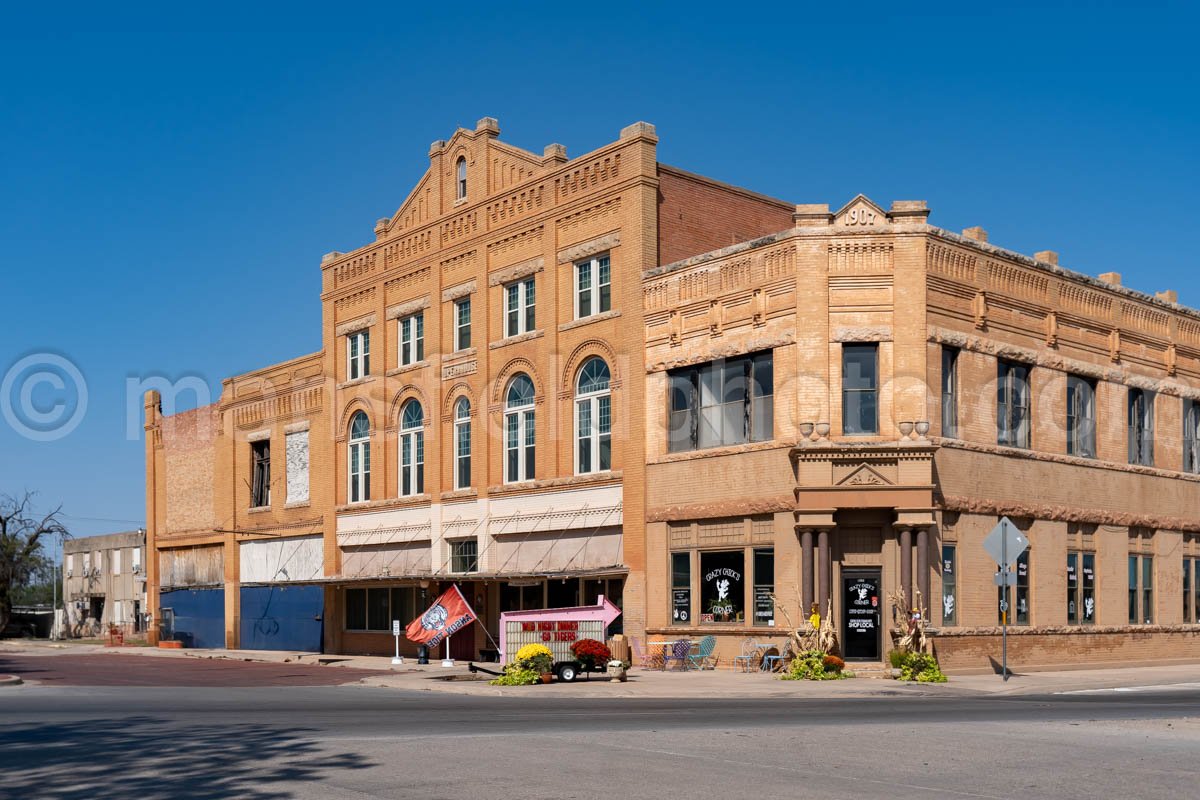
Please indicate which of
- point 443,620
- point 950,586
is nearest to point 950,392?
point 950,586

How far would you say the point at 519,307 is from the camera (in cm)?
4272

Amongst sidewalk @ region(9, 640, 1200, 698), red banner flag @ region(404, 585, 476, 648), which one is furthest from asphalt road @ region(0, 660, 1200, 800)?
red banner flag @ region(404, 585, 476, 648)

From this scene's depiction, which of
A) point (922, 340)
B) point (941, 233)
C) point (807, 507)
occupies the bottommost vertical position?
point (807, 507)

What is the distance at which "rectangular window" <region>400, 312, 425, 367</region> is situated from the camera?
47344 mm

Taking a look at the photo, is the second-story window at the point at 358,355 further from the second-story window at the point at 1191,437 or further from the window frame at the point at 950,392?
the second-story window at the point at 1191,437

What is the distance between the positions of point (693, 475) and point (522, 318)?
9.65m

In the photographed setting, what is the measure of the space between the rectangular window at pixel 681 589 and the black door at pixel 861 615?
4.83 metres

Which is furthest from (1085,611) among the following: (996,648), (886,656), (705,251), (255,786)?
(255,786)

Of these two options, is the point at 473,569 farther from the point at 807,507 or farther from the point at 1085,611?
the point at 1085,611

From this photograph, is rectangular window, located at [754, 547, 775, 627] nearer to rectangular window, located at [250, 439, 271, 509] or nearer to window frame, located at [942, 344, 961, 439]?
window frame, located at [942, 344, 961, 439]

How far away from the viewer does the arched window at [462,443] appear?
1752 inches

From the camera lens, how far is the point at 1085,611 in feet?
123

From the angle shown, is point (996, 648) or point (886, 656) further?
point (996, 648)

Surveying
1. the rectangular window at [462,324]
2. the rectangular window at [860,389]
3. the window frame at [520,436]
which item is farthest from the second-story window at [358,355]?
the rectangular window at [860,389]
